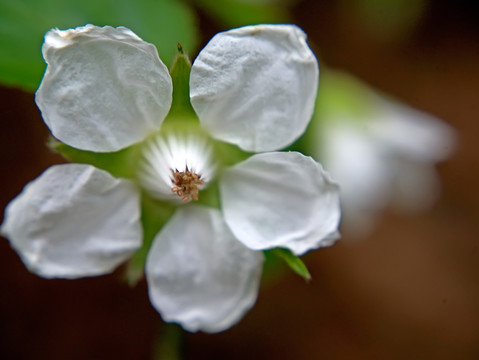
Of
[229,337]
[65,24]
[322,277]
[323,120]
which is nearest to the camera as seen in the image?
[65,24]

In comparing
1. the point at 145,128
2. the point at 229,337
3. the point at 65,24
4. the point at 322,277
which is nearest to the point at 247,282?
the point at 145,128

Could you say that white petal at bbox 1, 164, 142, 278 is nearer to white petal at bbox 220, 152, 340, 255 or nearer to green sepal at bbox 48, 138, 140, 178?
green sepal at bbox 48, 138, 140, 178

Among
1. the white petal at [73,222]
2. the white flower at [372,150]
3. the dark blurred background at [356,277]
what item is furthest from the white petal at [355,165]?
the white petal at [73,222]

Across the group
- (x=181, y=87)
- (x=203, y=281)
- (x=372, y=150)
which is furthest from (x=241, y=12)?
(x=203, y=281)

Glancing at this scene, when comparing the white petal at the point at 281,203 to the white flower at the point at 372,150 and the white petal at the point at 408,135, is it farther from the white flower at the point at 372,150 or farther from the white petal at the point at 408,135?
the white petal at the point at 408,135

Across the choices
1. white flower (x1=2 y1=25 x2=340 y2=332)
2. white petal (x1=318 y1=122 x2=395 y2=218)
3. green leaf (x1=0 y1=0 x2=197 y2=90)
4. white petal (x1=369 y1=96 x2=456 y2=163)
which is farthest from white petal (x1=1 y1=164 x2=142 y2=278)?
white petal (x1=369 y1=96 x2=456 y2=163)

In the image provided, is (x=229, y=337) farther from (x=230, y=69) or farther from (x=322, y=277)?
(x=230, y=69)
